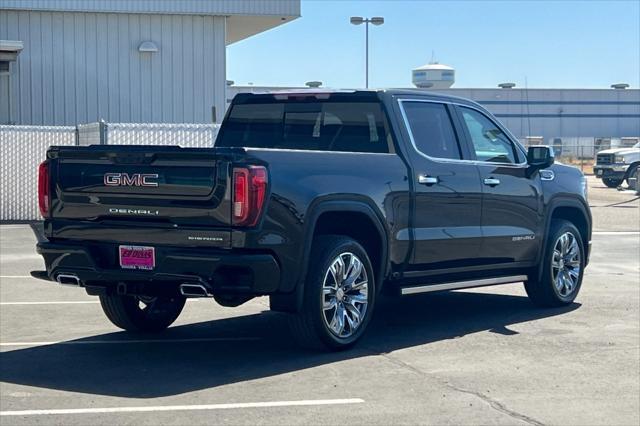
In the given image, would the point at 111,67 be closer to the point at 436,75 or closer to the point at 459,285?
the point at 459,285

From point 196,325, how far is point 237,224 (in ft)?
8.48

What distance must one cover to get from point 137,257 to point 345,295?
5.47 feet

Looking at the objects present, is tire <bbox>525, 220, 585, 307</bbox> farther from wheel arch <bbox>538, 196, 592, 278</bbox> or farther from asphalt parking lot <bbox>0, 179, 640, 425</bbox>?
asphalt parking lot <bbox>0, 179, 640, 425</bbox>

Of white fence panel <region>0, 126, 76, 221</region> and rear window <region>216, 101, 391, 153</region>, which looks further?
white fence panel <region>0, 126, 76, 221</region>

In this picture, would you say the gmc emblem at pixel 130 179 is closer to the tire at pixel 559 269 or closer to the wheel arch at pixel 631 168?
the tire at pixel 559 269

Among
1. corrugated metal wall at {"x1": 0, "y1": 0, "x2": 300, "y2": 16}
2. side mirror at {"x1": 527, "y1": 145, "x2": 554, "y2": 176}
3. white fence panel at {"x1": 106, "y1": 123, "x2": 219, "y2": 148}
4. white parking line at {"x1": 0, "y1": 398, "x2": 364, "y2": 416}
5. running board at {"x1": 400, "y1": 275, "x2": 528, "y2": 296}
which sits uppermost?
corrugated metal wall at {"x1": 0, "y1": 0, "x2": 300, "y2": 16}

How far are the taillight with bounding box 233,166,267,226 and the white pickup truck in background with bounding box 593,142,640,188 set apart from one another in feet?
105

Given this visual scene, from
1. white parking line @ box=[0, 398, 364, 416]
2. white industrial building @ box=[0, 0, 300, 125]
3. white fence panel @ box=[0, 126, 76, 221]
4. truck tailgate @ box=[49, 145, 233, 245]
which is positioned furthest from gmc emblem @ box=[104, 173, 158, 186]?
white industrial building @ box=[0, 0, 300, 125]

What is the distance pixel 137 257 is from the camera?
811cm

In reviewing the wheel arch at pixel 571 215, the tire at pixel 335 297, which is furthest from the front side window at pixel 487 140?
the tire at pixel 335 297

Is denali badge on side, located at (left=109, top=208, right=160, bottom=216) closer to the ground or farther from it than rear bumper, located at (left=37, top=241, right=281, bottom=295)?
farther from it

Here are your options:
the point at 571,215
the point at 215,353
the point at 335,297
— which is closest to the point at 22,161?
the point at 571,215

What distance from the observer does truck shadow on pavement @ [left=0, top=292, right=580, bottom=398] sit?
766cm

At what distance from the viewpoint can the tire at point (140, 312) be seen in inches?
368
